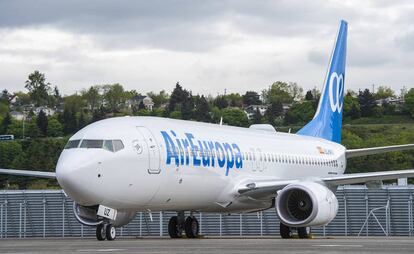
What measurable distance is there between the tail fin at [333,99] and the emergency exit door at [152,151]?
1542 cm

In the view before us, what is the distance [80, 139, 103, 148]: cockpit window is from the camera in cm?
2836

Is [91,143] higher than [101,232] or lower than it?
higher

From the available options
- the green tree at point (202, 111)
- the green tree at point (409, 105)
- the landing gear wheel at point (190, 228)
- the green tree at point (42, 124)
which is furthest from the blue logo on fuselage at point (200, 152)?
the green tree at point (409, 105)

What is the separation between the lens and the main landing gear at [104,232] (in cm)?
2820

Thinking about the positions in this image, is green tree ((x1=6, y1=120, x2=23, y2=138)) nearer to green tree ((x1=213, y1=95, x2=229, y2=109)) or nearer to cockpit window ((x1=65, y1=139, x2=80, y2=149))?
green tree ((x1=213, y1=95, x2=229, y2=109))

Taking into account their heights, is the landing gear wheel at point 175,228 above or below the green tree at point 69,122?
below

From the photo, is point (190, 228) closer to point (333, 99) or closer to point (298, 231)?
point (298, 231)

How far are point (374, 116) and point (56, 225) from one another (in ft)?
338

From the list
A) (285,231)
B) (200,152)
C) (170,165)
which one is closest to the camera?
(170,165)

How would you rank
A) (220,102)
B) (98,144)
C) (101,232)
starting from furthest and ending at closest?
(220,102), (98,144), (101,232)

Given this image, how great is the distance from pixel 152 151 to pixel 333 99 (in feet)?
59.8

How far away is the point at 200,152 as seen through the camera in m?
32.2

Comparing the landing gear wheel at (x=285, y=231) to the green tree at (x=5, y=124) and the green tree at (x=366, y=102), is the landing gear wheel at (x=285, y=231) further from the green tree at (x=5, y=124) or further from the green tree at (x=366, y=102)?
the green tree at (x=366, y=102)

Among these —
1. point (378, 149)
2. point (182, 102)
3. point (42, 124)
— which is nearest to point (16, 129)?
point (42, 124)
